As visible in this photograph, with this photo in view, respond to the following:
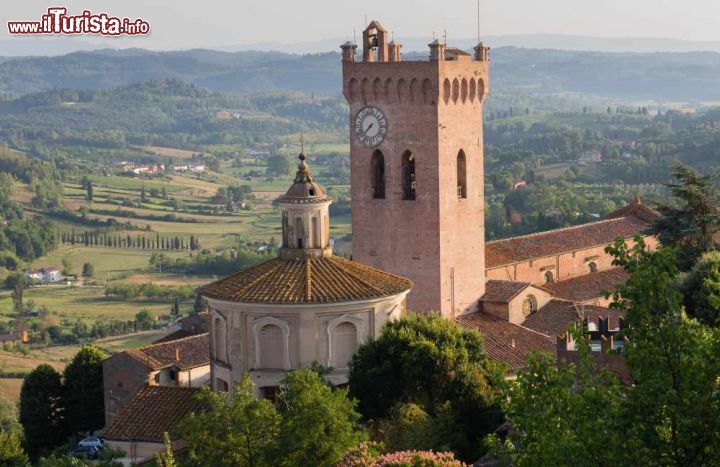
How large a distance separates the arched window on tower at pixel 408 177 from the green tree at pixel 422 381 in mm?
12211

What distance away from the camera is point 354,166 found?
4944 cm

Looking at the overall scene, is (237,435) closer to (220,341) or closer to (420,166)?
(220,341)

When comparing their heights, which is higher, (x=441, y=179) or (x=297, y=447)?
(x=441, y=179)

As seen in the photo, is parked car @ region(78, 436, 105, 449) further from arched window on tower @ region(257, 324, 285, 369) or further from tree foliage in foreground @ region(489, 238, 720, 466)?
tree foliage in foreground @ region(489, 238, 720, 466)

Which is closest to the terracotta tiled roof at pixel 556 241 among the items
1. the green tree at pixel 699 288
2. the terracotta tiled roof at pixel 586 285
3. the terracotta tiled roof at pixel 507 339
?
the terracotta tiled roof at pixel 586 285

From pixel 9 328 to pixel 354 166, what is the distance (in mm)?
64747

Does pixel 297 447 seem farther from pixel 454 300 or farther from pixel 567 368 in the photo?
pixel 454 300

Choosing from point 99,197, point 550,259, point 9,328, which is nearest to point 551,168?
point 99,197

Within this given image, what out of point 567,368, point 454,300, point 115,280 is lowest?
point 115,280

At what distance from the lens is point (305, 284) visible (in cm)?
3694

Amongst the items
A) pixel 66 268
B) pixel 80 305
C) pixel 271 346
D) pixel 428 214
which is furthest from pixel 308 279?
pixel 66 268

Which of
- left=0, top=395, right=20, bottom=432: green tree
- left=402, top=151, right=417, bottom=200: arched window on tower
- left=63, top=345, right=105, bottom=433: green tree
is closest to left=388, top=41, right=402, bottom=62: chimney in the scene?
left=402, top=151, right=417, bottom=200: arched window on tower

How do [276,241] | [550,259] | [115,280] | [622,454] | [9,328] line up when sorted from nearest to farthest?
[622,454]
[550,259]
[9,328]
[115,280]
[276,241]

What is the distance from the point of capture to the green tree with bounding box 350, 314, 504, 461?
35.6 metres
